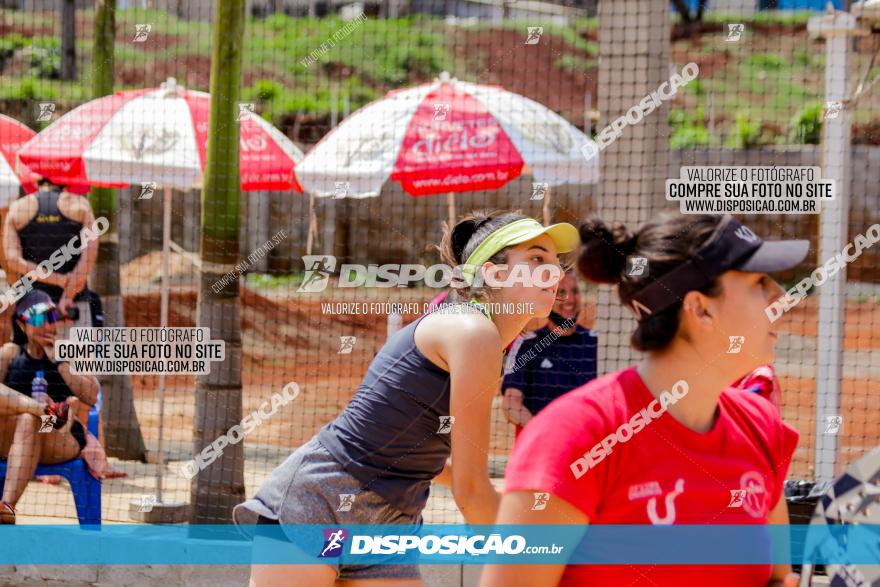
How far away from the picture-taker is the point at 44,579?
6.22m

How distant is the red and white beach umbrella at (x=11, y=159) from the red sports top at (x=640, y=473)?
6.92 meters

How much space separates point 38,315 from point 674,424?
5952mm

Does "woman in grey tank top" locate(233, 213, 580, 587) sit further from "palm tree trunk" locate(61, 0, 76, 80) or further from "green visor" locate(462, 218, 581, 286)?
"palm tree trunk" locate(61, 0, 76, 80)

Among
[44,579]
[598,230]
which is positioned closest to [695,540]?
[598,230]

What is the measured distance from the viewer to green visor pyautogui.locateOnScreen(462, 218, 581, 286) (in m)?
3.30

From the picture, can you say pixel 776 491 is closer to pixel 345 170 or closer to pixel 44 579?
pixel 44 579

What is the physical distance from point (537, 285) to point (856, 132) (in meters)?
30.6

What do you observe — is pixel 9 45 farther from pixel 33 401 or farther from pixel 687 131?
pixel 33 401

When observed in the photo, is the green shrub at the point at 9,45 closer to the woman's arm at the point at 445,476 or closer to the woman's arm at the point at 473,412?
the woman's arm at the point at 445,476

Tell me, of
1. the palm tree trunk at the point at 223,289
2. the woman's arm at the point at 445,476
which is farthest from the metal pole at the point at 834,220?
the woman's arm at the point at 445,476

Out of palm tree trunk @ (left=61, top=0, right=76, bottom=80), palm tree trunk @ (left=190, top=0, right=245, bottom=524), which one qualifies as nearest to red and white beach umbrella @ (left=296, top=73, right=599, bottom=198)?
palm tree trunk @ (left=190, top=0, right=245, bottom=524)

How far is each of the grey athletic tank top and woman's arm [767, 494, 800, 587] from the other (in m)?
0.98

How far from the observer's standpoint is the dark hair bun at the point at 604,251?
8.11 feet

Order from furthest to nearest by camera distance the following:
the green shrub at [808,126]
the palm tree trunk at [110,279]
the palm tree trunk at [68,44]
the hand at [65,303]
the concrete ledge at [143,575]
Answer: the green shrub at [808,126] → the palm tree trunk at [68,44] → the palm tree trunk at [110,279] → the hand at [65,303] → the concrete ledge at [143,575]
